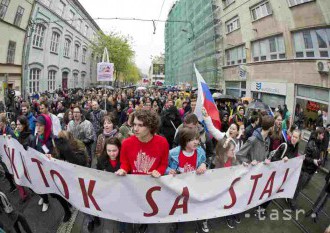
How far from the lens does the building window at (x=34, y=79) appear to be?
21703mm

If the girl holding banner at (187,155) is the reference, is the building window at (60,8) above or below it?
above

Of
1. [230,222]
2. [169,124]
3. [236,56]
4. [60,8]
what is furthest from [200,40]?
[230,222]

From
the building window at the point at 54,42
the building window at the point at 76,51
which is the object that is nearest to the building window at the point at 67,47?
the building window at the point at 54,42

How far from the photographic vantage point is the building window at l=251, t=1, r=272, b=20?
16719 millimetres

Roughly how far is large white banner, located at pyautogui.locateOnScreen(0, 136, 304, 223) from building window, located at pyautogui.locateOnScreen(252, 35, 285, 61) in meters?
14.5

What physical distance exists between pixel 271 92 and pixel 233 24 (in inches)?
348

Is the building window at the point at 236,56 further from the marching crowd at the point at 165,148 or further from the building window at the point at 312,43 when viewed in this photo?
the marching crowd at the point at 165,148

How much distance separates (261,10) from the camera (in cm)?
1755

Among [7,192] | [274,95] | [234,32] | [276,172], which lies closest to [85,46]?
[234,32]

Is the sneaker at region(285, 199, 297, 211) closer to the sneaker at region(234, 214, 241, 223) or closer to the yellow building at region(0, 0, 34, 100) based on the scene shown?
the sneaker at region(234, 214, 241, 223)

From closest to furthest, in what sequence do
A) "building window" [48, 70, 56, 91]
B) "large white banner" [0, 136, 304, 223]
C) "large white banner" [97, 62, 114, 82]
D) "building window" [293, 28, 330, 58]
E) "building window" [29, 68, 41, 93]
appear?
"large white banner" [0, 136, 304, 223] → "large white banner" [97, 62, 114, 82] → "building window" [293, 28, 330, 58] → "building window" [29, 68, 41, 93] → "building window" [48, 70, 56, 91]

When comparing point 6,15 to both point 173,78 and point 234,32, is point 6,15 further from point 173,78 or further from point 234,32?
point 173,78

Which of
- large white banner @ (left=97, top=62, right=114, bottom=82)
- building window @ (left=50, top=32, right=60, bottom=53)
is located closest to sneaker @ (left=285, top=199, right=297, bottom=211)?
large white banner @ (left=97, top=62, right=114, bottom=82)

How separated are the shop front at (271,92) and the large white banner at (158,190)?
1317cm
